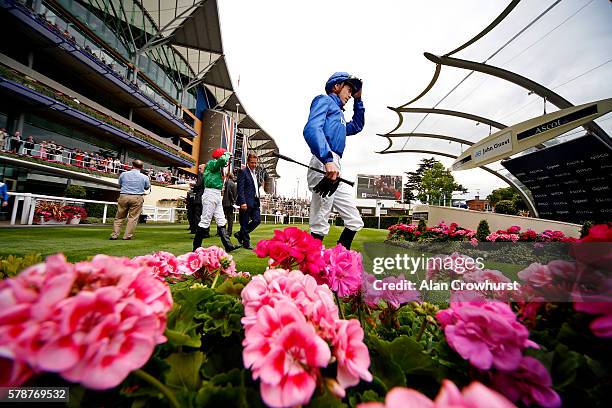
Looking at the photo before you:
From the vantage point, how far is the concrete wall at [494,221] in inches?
277

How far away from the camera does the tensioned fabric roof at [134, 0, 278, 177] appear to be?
80.2ft

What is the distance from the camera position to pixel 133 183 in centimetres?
671

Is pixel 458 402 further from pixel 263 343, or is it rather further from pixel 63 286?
pixel 63 286

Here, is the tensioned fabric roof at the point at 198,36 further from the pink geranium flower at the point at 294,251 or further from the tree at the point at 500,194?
the tree at the point at 500,194

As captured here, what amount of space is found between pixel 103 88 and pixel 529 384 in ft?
96.0

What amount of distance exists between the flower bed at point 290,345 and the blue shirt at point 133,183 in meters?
7.07

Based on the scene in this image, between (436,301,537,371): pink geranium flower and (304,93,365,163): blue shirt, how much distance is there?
194 centimetres

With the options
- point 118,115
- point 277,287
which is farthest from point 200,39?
point 277,287

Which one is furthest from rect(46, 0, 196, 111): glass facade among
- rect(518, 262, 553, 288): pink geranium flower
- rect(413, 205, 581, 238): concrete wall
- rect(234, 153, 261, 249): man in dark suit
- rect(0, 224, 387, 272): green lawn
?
rect(518, 262, 553, 288): pink geranium flower

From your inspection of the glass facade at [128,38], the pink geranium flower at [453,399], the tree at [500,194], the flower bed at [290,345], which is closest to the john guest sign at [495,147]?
the flower bed at [290,345]

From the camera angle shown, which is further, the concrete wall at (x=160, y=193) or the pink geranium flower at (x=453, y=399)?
the concrete wall at (x=160, y=193)

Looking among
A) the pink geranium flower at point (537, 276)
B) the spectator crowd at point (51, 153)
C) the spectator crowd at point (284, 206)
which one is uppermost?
the spectator crowd at point (51, 153)

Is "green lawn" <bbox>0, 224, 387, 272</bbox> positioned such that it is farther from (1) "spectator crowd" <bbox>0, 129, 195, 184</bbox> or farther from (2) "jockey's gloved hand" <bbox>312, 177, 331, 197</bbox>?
(1) "spectator crowd" <bbox>0, 129, 195, 184</bbox>

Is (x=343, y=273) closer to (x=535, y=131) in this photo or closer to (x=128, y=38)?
(x=535, y=131)
